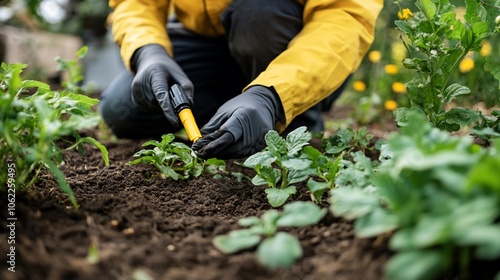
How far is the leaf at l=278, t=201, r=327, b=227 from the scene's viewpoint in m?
1.02

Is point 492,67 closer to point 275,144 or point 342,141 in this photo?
point 342,141

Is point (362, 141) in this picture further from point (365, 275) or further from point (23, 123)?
→ point (23, 123)

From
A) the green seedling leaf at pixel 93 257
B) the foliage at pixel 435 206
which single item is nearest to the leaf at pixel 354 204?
the foliage at pixel 435 206

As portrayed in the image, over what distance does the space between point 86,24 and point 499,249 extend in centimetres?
471

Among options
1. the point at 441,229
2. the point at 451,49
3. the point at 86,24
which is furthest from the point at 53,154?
the point at 86,24

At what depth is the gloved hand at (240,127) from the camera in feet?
5.31

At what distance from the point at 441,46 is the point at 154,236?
0.97m

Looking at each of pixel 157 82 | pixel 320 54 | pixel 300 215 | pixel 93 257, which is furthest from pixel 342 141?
pixel 93 257

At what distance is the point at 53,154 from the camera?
3.96ft

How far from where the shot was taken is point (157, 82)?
1868 millimetres

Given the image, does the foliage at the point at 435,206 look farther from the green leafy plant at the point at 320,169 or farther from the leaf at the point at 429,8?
the leaf at the point at 429,8

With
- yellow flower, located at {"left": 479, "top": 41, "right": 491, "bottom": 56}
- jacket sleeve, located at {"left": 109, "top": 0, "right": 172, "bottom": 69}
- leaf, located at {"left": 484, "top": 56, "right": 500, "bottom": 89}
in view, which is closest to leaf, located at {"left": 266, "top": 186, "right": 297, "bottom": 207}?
leaf, located at {"left": 484, "top": 56, "right": 500, "bottom": 89}

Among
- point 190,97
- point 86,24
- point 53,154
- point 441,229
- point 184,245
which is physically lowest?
point 86,24

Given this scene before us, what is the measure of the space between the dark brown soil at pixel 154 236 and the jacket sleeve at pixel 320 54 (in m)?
0.38
